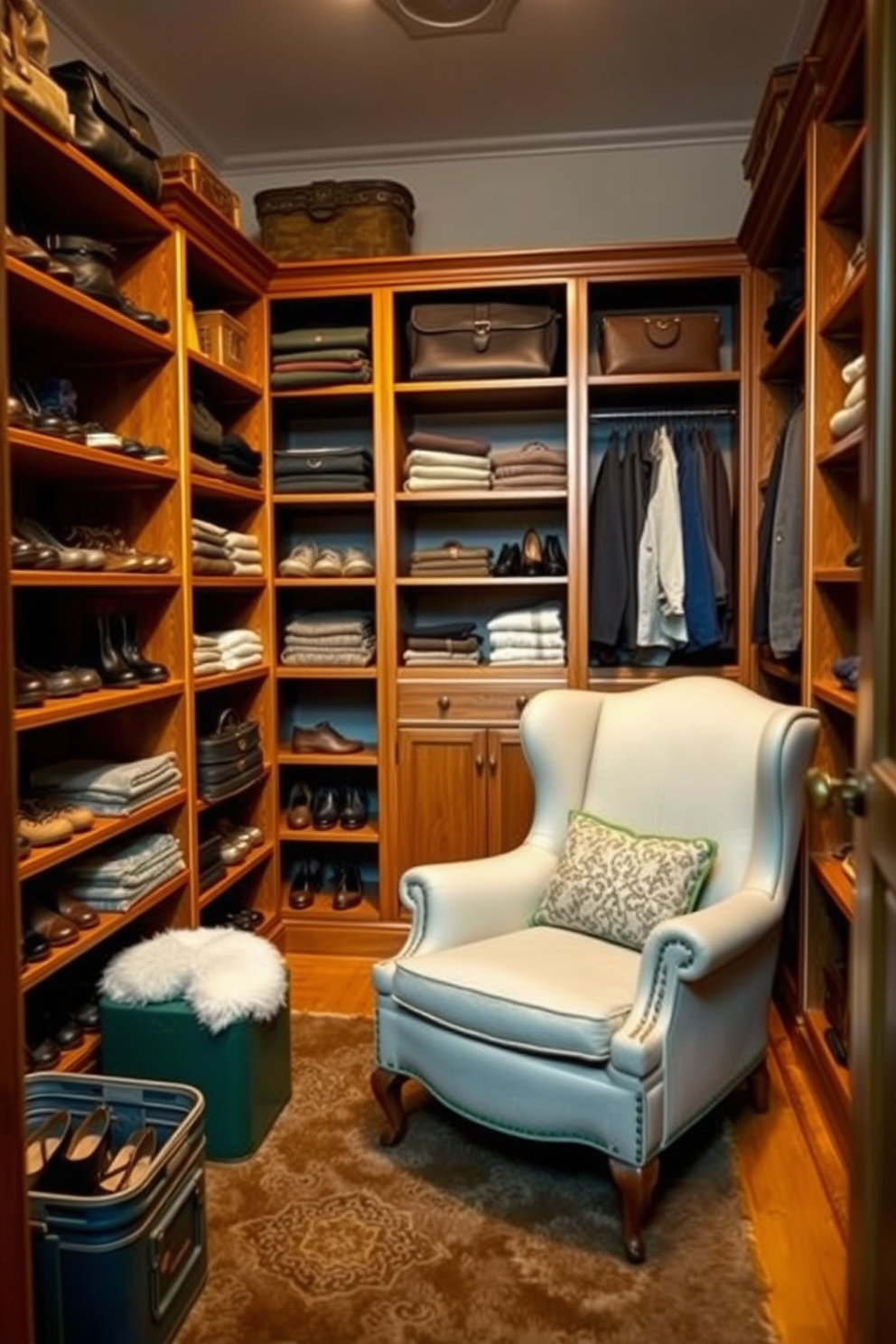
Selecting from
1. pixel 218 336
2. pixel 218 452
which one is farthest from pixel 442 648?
pixel 218 336

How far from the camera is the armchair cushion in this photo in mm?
1889

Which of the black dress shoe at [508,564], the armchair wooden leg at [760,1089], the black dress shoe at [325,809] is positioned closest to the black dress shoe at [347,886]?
the black dress shoe at [325,809]

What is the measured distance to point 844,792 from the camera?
4.02ft

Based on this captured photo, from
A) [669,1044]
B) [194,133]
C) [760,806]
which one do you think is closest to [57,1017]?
[669,1044]

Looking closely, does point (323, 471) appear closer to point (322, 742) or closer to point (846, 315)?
point (322, 742)

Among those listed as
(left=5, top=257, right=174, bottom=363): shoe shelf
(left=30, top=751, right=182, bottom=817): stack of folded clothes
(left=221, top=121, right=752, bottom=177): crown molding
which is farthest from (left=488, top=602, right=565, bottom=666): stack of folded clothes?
(left=221, top=121, right=752, bottom=177): crown molding

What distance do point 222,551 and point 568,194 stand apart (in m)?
1.79

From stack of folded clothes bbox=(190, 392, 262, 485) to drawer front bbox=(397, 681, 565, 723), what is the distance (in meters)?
0.86

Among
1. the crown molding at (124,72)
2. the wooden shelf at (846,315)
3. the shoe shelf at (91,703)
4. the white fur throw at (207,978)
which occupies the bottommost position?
the white fur throw at (207,978)

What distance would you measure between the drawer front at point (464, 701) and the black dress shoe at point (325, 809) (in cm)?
43

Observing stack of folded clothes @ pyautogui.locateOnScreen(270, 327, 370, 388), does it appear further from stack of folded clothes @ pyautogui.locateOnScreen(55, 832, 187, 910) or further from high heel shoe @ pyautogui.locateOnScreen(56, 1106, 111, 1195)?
high heel shoe @ pyautogui.locateOnScreen(56, 1106, 111, 1195)

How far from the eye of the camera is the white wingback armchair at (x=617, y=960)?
187 centimetres

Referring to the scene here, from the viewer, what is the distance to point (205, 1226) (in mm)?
1821

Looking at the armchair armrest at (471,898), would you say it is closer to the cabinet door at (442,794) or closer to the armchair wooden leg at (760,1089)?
the armchair wooden leg at (760,1089)
